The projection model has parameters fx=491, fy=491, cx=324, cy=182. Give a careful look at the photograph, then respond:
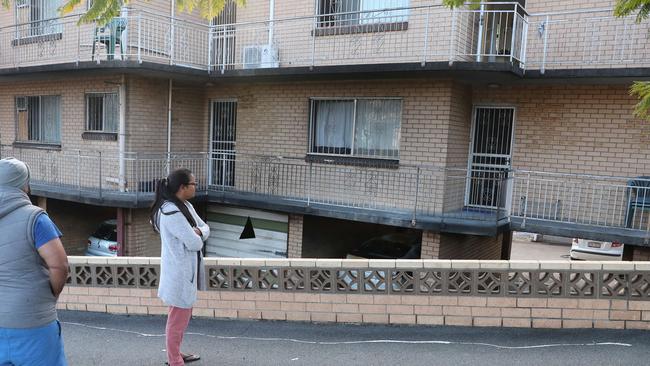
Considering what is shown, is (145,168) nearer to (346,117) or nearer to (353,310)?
(346,117)

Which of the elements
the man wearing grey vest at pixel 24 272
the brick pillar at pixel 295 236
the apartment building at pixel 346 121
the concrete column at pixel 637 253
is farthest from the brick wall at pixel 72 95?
the concrete column at pixel 637 253

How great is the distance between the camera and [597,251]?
14992 mm

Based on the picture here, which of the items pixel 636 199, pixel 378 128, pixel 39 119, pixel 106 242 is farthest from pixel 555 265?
pixel 39 119

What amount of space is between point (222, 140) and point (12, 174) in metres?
9.18

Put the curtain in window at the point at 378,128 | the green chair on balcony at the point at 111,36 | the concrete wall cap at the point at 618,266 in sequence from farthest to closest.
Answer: the green chair on balcony at the point at 111,36, the curtain in window at the point at 378,128, the concrete wall cap at the point at 618,266

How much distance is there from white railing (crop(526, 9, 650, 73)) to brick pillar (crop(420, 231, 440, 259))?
3.34 meters

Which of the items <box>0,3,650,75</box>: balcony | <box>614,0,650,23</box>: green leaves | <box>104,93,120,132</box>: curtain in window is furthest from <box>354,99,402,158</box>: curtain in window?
<box>104,93,120,132</box>: curtain in window

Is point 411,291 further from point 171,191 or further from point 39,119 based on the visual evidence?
point 39,119

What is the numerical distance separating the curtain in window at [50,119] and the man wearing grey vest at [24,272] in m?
10.7

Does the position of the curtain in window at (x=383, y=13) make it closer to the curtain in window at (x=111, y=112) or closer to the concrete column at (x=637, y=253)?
the concrete column at (x=637, y=253)

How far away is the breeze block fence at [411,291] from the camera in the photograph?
4797 millimetres

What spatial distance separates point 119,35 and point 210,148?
319 centimetres

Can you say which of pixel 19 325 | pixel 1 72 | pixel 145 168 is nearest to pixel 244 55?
pixel 145 168

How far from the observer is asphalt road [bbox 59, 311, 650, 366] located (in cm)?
431
